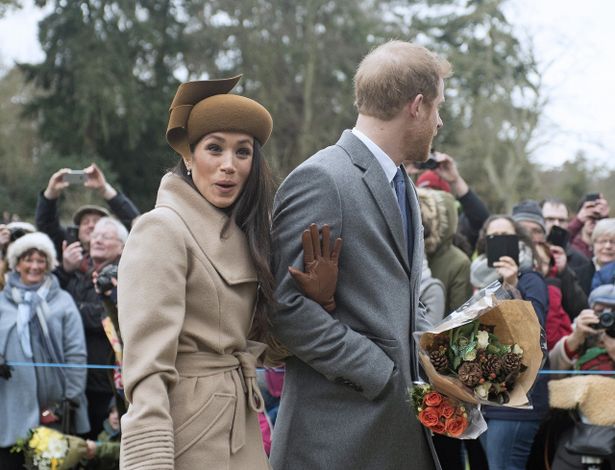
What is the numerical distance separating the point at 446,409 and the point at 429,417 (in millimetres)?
69

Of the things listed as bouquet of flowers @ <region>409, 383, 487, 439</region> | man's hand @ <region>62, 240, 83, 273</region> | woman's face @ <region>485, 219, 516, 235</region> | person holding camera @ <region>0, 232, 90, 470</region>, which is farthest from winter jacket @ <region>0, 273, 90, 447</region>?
bouquet of flowers @ <region>409, 383, 487, 439</region>

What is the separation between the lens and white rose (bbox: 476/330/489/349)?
10.2ft

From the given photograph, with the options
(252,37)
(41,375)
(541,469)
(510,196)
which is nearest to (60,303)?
(41,375)

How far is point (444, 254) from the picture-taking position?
6.18 metres

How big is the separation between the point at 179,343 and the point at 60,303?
13.2 ft

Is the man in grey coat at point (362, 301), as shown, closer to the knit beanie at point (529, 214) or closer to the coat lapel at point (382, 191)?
the coat lapel at point (382, 191)

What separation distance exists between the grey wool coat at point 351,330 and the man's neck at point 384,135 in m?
0.10

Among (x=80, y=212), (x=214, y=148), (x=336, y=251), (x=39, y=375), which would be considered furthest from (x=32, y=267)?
(x=336, y=251)

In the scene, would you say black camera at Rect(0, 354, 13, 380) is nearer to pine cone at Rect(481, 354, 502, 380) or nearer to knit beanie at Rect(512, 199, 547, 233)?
knit beanie at Rect(512, 199, 547, 233)

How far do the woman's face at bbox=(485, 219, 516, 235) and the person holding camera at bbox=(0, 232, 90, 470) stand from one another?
303 cm

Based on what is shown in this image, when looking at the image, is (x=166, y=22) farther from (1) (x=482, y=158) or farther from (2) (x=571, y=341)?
(2) (x=571, y=341)

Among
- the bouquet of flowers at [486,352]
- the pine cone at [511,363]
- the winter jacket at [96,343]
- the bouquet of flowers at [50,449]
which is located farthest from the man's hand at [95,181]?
the pine cone at [511,363]

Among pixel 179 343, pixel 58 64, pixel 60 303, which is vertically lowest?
pixel 60 303

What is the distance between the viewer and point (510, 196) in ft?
81.9
